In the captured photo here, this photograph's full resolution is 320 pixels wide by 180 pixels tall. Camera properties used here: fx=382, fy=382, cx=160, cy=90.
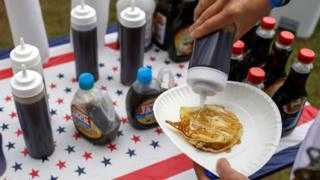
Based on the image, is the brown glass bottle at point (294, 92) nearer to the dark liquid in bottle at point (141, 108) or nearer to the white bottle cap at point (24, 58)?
the dark liquid in bottle at point (141, 108)

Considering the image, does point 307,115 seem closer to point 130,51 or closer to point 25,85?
point 130,51

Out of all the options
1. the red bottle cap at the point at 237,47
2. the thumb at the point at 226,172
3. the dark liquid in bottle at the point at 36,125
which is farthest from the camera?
the red bottle cap at the point at 237,47

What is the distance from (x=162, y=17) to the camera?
3.17 feet

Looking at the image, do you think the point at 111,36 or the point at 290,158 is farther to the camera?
the point at 111,36

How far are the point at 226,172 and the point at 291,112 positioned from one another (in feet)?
1.00

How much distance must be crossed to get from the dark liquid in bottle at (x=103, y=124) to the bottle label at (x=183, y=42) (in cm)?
29

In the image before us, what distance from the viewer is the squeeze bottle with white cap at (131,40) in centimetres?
83

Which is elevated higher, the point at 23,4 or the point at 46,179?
the point at 23,4

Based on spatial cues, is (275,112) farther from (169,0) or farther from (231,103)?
(169,0)

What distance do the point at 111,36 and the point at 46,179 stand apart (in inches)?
19.0

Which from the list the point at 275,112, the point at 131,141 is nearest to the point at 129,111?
the point at 131,141

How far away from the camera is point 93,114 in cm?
73

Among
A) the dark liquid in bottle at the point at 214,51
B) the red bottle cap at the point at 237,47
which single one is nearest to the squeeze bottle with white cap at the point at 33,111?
the dark liquid in bottle at the point at 214,51

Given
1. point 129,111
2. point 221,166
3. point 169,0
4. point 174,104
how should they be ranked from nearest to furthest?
point 221,166
point 174,104
point 129,111
point 169,0
